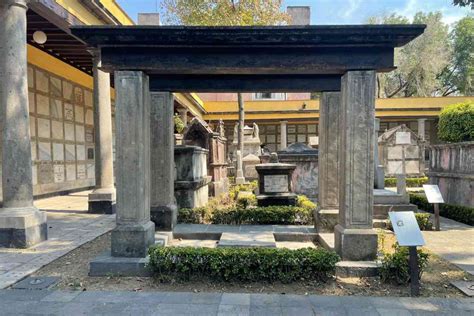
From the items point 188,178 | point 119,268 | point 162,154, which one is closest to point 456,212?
point 188,178

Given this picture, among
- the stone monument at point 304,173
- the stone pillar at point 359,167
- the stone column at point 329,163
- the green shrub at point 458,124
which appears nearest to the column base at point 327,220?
the stone column at point 329,163

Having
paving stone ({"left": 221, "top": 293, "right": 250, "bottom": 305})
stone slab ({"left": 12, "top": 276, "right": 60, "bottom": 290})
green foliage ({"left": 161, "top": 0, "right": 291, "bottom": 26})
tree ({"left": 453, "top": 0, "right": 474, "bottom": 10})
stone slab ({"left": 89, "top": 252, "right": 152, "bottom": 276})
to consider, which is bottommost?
paving stone ({"left": 221, "top": 293, "right": 250, "bottom": 305})

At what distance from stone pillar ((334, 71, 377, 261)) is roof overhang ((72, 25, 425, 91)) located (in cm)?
30

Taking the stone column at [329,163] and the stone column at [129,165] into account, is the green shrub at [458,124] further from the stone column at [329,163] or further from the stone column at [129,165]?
the stone column at [129,165]

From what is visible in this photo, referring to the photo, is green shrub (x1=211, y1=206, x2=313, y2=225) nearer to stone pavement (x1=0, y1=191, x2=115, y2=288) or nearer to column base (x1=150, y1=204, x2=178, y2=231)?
column base (x1=150, y1=204, x2=178, y2=231)

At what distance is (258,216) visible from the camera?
674cm

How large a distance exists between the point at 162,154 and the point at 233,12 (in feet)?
37.2

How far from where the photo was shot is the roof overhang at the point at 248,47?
410 cm

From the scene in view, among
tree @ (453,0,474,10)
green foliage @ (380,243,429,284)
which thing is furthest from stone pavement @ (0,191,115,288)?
tree @ (453,0,474,10)

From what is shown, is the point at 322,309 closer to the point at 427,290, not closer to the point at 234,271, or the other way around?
the point at 234,271

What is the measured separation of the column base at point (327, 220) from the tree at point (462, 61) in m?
32.5

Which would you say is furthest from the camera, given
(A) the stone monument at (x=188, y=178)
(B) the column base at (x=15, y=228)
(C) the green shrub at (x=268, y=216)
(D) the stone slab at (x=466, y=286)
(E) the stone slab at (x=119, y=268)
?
(A) the stone monument at (x=188, y=178)

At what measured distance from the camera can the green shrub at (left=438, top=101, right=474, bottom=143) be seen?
9.47 metres

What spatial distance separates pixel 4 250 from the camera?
17.3 ft
